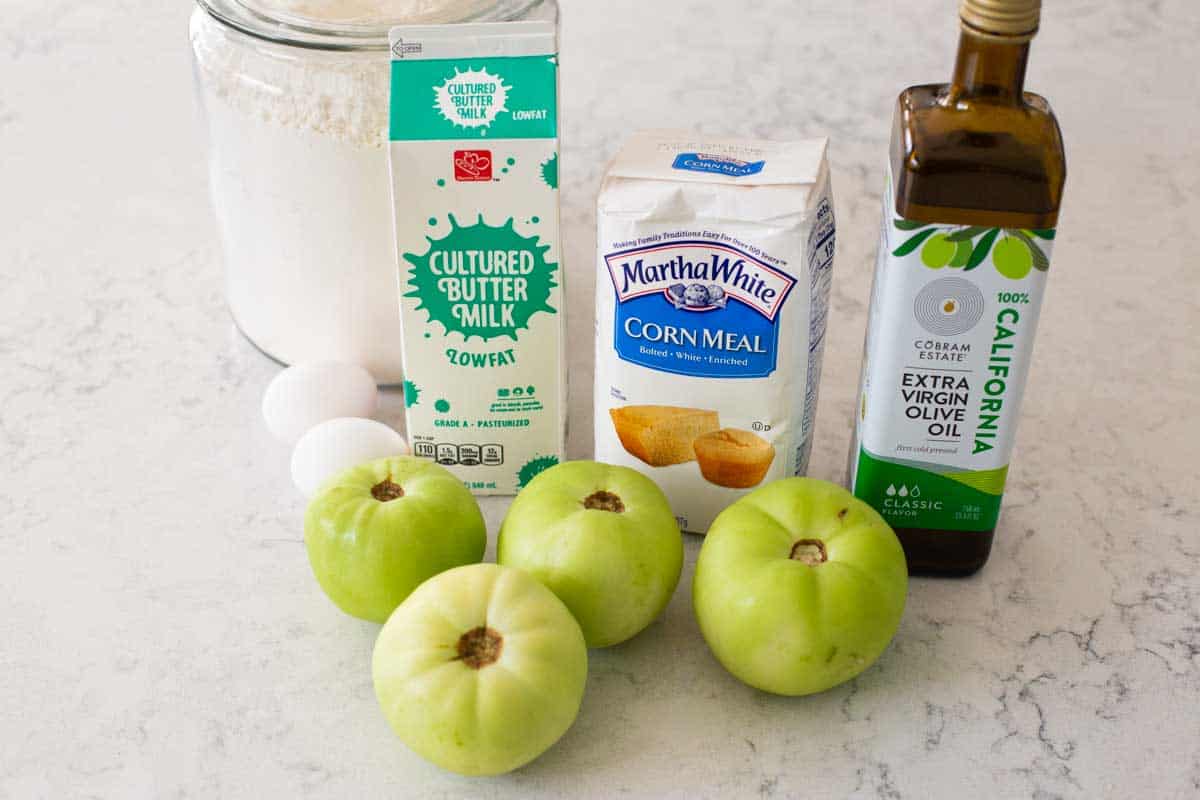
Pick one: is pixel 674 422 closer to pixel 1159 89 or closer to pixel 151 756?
pixel 151 756

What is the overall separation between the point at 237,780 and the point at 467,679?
0.58 feet

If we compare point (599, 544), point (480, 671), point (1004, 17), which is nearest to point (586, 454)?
point (599, 544)

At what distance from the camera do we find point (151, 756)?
0.87 m

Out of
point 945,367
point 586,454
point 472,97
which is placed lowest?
point 586,454

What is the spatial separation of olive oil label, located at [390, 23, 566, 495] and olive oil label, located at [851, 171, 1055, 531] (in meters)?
0.23

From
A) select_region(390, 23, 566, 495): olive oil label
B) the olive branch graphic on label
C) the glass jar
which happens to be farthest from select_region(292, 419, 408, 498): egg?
the olive branch graphic on label

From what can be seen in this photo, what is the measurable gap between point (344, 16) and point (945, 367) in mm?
515

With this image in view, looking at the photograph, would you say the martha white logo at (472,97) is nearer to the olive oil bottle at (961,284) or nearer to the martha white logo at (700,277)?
the martha white logo at (700,277)

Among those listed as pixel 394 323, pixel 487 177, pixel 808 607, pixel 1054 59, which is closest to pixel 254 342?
pixel 394 323

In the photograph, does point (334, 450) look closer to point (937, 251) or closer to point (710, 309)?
point (710, 309)

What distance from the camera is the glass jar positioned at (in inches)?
41.2

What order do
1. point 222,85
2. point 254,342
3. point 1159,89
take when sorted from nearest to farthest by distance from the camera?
1. point 222,85
2. point 254,342
3. point 1159,89

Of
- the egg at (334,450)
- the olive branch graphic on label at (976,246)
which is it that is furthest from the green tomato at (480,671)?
the olive branch graphic on label at (976,246)

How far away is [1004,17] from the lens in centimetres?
81
